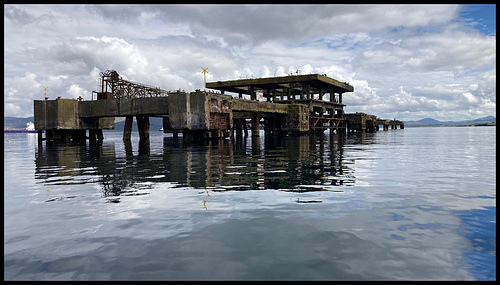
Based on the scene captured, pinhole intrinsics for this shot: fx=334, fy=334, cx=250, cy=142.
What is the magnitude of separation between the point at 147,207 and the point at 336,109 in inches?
3106

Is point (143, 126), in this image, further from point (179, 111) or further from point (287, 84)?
point (287, 84)

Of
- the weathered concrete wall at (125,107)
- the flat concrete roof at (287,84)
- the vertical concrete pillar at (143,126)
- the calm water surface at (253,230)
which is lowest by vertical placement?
the calm water surface at (253,230)

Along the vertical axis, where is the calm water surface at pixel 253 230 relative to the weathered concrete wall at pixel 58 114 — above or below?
below

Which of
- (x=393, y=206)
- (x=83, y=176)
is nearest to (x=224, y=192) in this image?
(x=393, y=206)

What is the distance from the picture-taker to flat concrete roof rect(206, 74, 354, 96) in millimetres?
66750

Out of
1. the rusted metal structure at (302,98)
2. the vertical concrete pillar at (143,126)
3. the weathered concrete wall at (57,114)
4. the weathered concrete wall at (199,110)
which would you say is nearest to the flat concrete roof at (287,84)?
the rusted metal structure at (302,98)

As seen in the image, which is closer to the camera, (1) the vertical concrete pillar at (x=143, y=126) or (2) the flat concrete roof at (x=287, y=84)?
(1) the vertical concrete pillar at (x=143, y=126)

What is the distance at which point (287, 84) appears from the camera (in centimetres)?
7644

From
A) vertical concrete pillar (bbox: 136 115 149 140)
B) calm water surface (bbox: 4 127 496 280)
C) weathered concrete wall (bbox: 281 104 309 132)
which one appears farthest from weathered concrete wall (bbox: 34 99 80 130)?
calm water surface (bbox: 4 127 496 280)

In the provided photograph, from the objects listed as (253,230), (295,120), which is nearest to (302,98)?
(295,120)

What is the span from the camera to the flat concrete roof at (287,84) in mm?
66750

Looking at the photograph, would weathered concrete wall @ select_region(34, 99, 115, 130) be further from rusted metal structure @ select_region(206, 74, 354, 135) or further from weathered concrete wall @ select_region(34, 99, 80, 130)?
rusted metal structure @ select_region(206, 74, 354, 135)

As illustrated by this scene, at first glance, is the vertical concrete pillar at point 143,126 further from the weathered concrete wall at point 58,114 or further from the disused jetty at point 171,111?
the weathered concrete wall at point 58,114

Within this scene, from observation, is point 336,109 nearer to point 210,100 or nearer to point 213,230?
point 210,100
